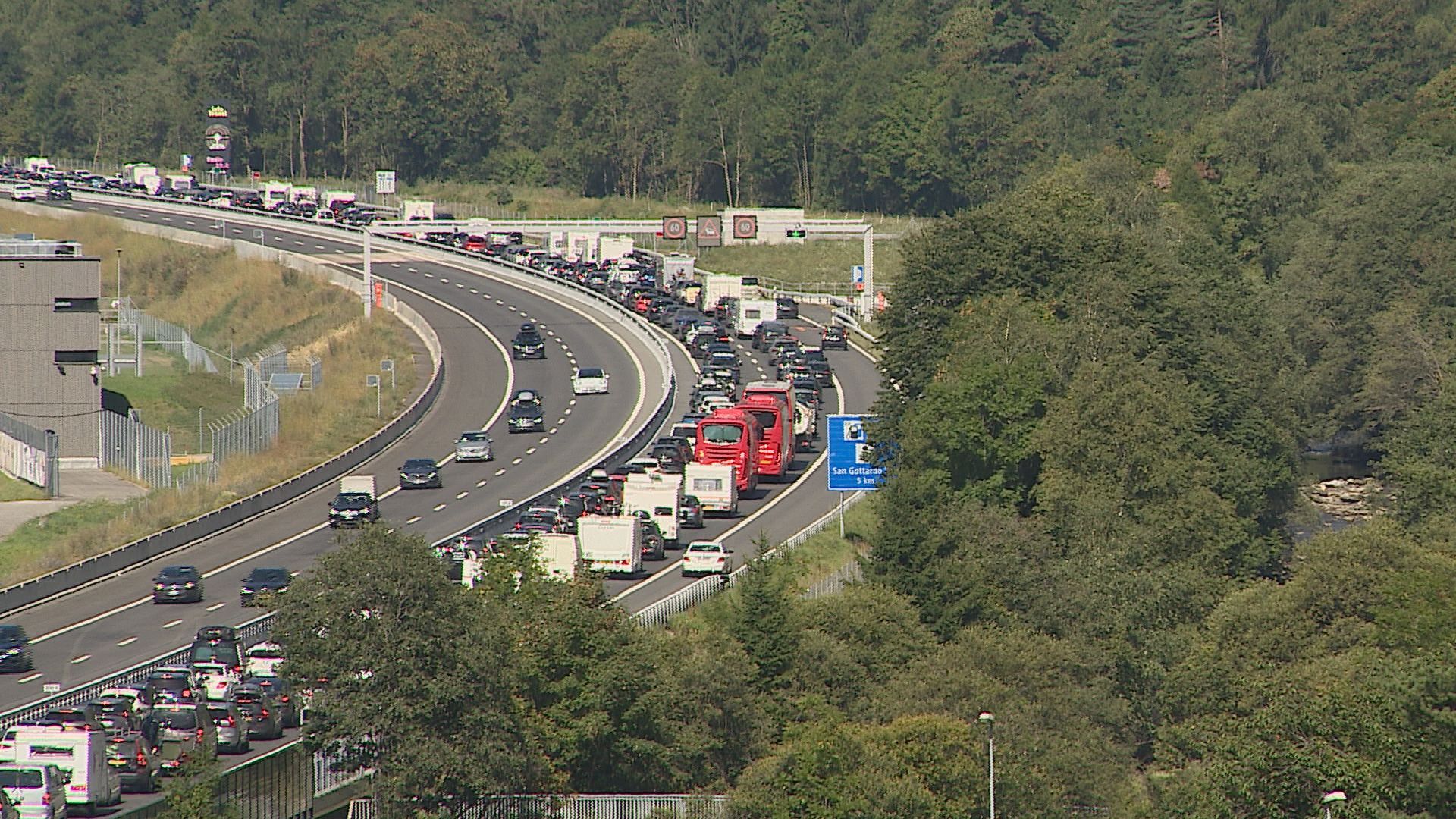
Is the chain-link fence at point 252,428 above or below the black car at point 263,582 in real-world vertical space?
above

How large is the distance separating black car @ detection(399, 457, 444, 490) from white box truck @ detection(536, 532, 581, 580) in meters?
21.0

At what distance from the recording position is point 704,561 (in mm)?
73562

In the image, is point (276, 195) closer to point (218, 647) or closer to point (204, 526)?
point (204, 526)

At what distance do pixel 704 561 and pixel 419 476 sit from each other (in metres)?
20.1

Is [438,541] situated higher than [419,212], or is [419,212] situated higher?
[419,212]

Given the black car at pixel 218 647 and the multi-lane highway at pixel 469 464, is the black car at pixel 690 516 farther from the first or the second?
the black car at pixel 218 647

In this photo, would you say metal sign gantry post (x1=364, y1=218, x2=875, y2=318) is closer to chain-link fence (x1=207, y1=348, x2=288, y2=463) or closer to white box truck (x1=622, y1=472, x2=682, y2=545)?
chain-link fence (x1=207, y1=348, x2=288, y2=463)

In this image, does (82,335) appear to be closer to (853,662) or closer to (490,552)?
(490,552)

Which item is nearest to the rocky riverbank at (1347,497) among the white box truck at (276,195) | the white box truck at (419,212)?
the white box truck at (419,212)

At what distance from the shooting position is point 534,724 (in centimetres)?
5219

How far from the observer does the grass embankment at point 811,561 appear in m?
65.6

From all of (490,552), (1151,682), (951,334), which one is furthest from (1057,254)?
(490,552)

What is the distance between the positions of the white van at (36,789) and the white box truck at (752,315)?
3591 inches

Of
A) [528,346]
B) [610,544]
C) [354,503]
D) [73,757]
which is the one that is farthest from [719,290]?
[73,757]
